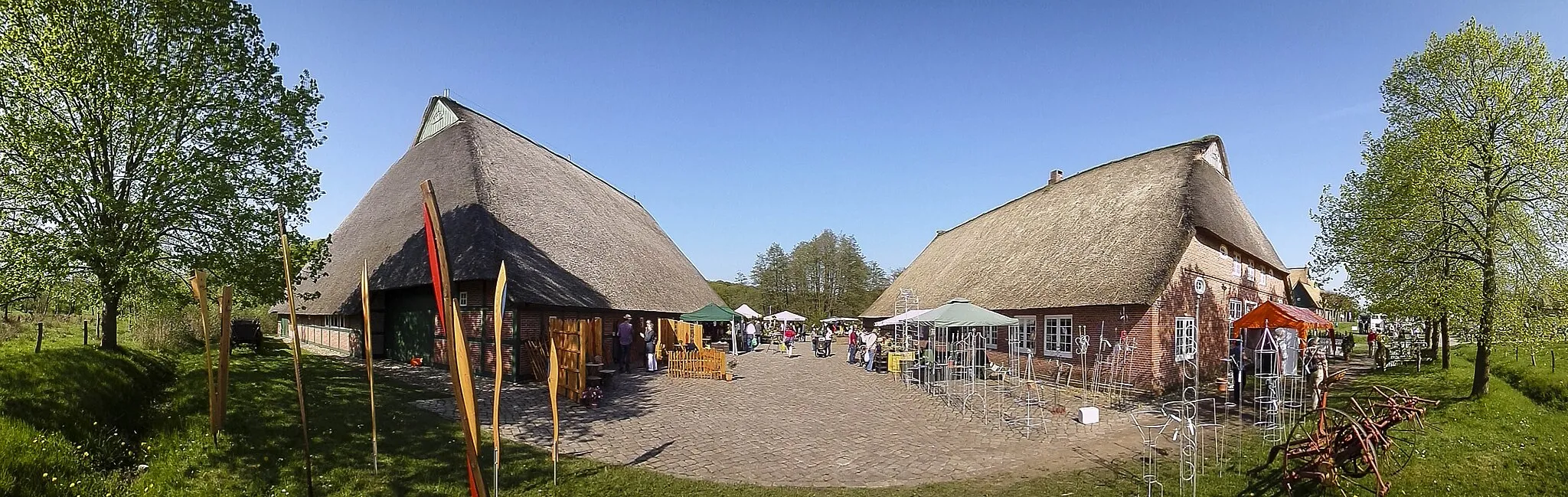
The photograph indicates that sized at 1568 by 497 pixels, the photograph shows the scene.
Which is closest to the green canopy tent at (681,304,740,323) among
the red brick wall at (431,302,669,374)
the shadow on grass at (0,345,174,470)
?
the red brick wall at (431,302,669,374)

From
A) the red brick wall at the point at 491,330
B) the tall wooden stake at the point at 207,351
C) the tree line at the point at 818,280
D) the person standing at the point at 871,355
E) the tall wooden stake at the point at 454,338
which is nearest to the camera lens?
the tall wooden stake at the point at 454,338

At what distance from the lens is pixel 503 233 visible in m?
18.2

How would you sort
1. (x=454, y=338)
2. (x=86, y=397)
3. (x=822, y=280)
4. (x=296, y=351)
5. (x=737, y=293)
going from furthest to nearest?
(x=737, y=293) → (x=822, y=280) → (x=86, y=397) → (x=296, y=351) → (x=454, y=338)

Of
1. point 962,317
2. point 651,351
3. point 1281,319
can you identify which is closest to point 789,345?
point 651,351

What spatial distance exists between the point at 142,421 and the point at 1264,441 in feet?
52.3

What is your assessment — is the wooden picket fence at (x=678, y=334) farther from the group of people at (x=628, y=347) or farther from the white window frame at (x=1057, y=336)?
the white window frame at (x=1057, y=336)

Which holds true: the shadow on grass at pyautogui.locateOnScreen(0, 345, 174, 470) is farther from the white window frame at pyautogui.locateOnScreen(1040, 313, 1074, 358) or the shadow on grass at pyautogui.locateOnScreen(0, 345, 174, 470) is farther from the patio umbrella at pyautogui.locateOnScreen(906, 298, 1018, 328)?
the white window frame at pyautogui.locateOnScreen(1040, 313, 1074, 358)

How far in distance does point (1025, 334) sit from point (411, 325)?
17903 mm

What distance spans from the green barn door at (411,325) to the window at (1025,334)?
1642 centimetres

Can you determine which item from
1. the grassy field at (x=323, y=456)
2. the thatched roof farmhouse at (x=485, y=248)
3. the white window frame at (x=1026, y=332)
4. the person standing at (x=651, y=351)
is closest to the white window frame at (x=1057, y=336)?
the white window frame at (x=1026, y=332)

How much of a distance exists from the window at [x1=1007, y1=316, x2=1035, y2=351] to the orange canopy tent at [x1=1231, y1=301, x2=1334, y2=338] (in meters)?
5.51

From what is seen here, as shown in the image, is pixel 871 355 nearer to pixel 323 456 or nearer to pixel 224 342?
pixel 323 456

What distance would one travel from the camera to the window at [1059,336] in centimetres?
1800

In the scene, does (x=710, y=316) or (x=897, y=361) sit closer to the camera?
(x=897, y=361)
